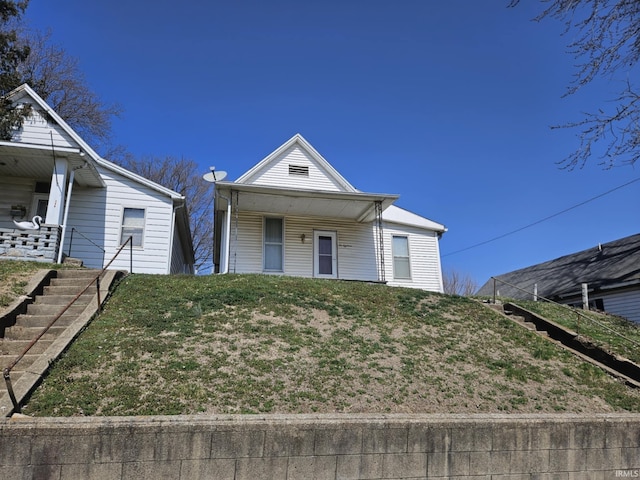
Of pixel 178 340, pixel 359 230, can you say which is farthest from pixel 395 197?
pixel 178 340

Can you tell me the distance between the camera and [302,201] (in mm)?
14328

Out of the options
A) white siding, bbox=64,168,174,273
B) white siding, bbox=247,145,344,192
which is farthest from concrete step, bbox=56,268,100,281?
white siding, bbox=247,145,344,192

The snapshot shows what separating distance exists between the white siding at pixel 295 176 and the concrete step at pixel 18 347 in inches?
399

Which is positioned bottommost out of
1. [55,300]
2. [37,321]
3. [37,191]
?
[37,321]

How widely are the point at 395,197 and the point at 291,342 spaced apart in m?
8.16

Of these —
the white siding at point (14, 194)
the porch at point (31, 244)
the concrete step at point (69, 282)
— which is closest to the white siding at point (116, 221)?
the white siding at point (14, 194)

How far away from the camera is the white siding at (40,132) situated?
528 inches

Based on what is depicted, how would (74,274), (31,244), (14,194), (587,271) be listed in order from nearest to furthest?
1. (74,274)
2. (31,244)
3. (14,194)
4. (587,271)

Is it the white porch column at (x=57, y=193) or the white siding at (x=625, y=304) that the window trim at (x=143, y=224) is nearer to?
the white porch column at (x=57, y=193)

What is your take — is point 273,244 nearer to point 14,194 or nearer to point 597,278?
point 14,194

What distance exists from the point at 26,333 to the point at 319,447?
5278 mm

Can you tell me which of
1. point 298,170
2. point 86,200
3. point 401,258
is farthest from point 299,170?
point 86,200

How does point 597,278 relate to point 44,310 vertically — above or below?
above

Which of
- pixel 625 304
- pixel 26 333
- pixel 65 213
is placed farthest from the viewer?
pixel 625 304
